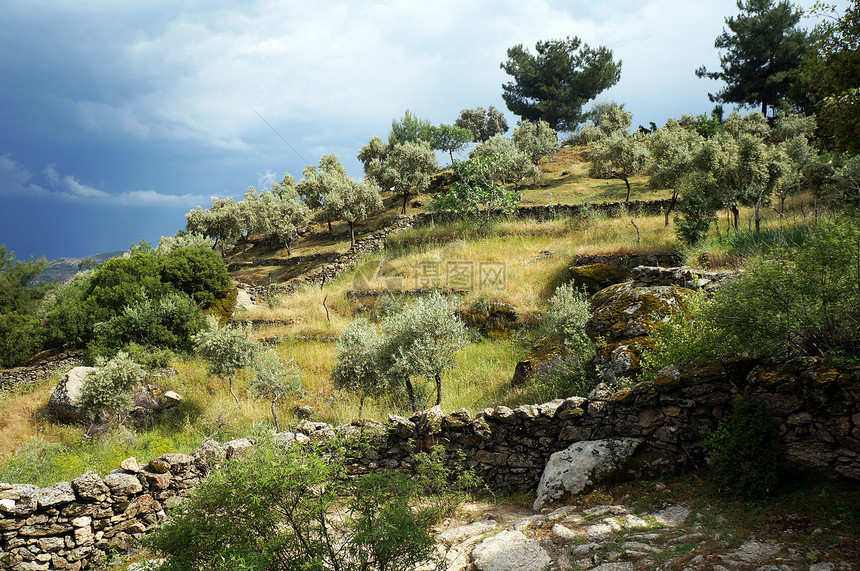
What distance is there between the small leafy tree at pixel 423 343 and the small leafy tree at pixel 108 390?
8300 millimetres

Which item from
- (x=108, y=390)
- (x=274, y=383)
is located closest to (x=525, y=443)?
(x=274, y=383)

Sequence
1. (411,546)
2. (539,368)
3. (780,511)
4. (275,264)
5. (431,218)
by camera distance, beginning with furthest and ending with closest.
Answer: (275,264) < (431,218) < (539,368) < (780,511) < (411,546)

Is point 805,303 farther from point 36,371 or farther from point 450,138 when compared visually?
point 450,138

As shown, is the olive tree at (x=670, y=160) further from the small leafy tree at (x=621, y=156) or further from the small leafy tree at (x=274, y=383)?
the small leafy tree at (x=274, y=383)

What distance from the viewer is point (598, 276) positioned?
13773 millimetres

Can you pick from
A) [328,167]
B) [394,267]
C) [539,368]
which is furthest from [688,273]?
[328,167]

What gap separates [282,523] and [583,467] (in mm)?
3939

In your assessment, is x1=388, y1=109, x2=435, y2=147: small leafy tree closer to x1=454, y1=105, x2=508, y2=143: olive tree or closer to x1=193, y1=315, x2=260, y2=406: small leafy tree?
x1=454, y1=105, x2=508, y2=143: olive tree

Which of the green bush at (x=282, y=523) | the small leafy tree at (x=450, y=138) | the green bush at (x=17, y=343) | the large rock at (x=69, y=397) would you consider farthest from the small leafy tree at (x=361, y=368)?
the small leafy tree at (x=450, y=138)

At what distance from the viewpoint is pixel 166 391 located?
13.7 m

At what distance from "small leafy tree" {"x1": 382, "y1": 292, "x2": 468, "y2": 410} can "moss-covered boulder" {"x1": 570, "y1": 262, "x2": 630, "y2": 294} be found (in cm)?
583

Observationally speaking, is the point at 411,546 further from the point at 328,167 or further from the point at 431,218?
the point at 328,167

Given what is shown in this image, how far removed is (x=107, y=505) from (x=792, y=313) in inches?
388

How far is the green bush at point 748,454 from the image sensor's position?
4.55 m
